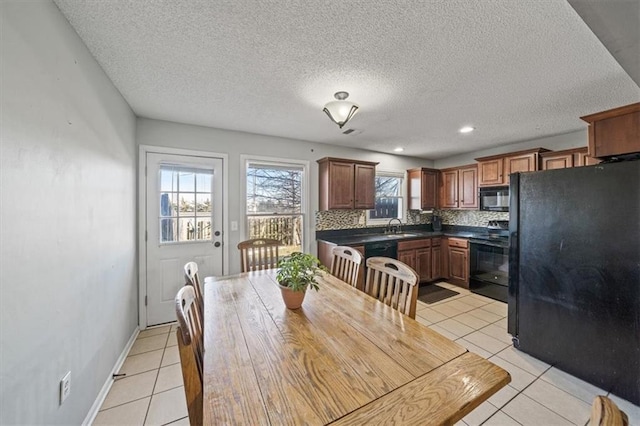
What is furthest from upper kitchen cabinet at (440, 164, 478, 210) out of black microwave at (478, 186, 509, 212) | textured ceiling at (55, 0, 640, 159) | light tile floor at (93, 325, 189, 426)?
light tile floor at (93, 325, 189, 426)

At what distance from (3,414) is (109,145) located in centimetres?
176

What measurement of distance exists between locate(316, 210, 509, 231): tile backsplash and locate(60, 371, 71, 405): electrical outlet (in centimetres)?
301

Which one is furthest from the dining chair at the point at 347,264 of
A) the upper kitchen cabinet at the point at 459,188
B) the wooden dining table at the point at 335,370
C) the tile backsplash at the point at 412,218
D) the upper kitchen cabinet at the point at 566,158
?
the upper kitchen cabinet at the point at 459,188

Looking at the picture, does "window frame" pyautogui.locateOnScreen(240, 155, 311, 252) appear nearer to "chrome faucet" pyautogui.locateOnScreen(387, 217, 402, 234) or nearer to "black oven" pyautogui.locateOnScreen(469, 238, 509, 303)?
"chrome faucet" pyautogui.locateOnScreen(387, 217, 402, 234)

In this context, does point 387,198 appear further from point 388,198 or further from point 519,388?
point 519,388

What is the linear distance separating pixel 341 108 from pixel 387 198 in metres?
2.96

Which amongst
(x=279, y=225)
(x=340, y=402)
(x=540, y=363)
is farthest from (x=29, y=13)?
(x=540, y=363)

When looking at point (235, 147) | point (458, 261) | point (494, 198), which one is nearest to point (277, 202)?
point (235, 147)

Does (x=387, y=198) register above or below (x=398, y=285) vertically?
above

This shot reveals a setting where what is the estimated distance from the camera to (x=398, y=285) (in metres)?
1.63

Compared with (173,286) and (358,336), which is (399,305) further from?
(173,286)

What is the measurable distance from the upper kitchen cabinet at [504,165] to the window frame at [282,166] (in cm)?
287

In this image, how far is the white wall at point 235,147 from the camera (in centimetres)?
296

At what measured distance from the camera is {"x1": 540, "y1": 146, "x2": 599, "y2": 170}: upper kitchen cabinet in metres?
3.14
